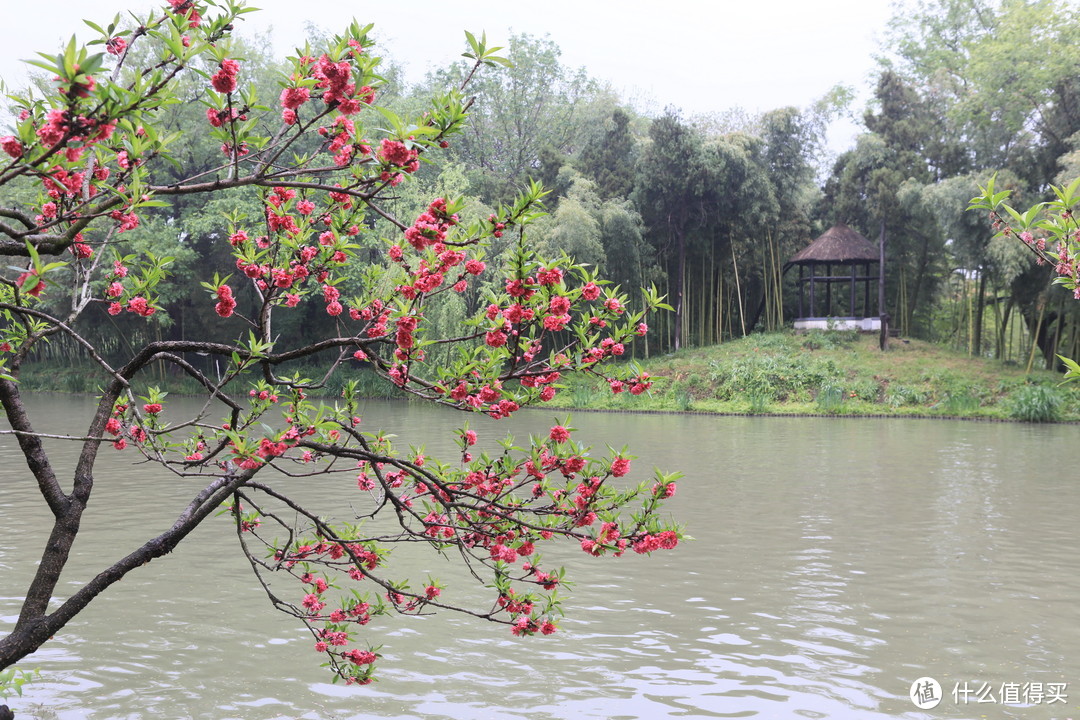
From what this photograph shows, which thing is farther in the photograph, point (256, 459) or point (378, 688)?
point (378, 688)

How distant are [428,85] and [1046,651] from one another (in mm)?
38857

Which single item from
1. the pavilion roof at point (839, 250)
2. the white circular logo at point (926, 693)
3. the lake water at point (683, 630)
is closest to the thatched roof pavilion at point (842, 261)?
the pavilion roof at point (839, 250)

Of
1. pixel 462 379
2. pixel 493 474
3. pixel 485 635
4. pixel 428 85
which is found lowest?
pixel 485 635

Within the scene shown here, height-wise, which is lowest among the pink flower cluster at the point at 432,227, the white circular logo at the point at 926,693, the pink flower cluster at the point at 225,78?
the white circular logo at the point at 926,693

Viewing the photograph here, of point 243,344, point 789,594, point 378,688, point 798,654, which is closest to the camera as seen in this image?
point 243,344

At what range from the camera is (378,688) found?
Answer: 4.86 metres

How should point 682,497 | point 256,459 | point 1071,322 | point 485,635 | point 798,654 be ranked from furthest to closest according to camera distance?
point 1071,322 → point 682,497 → point 485,635 → point 798,654 → point 256,459

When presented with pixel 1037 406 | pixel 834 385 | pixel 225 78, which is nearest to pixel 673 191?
pixel 834 385

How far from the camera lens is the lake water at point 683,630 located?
4680 millimetres

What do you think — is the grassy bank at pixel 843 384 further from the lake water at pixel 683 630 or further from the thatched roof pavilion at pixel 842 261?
the lake water at pixel 683 630

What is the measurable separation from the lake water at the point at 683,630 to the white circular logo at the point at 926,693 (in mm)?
49

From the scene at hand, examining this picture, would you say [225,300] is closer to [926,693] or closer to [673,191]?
[926,693]

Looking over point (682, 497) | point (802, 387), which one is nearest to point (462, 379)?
point (682, 497)

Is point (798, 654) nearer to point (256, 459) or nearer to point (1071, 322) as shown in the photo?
point (256, 459)
